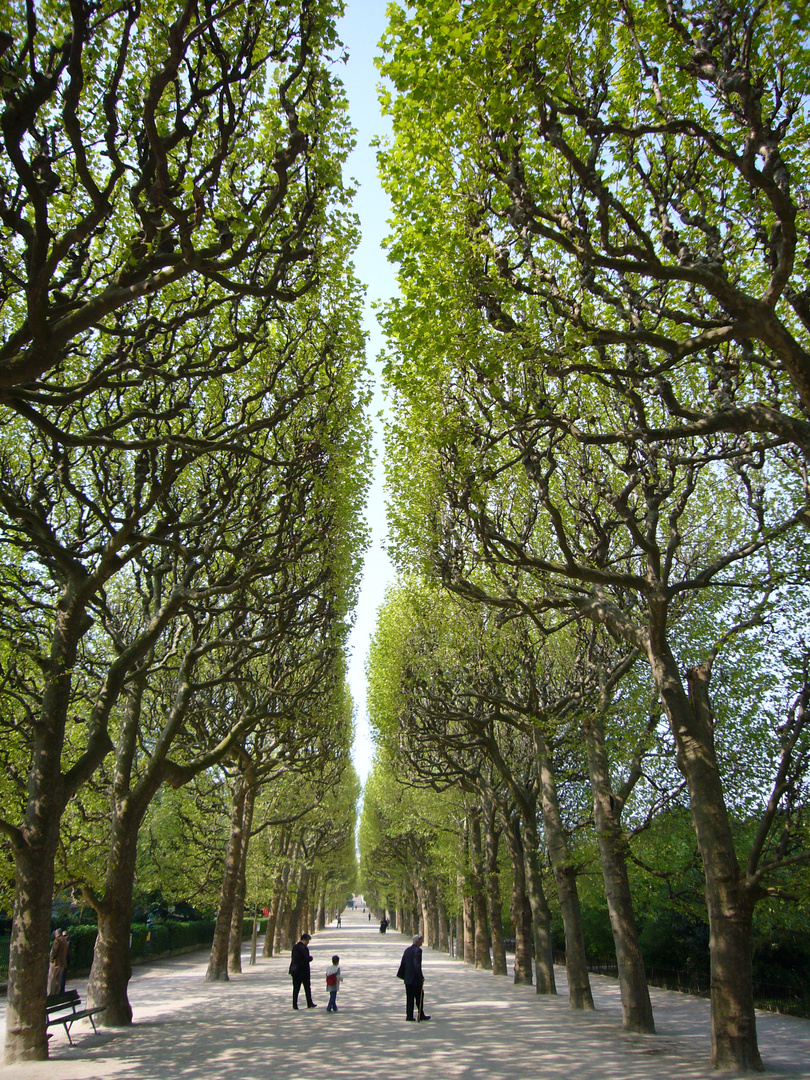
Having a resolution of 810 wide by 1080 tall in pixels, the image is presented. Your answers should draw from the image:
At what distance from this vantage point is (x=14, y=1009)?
10.9 meters

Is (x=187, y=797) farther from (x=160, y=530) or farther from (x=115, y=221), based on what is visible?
(x=115, y=221)

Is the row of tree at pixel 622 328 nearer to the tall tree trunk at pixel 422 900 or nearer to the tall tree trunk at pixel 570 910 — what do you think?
the tall tree trunk at pixel 570 910

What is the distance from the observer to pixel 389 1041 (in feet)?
45.6

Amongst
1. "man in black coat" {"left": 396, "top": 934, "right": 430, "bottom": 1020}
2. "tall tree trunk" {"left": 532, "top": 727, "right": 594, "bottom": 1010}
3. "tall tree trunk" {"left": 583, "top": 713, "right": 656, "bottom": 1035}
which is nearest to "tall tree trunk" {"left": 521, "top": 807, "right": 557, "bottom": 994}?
"tall tree trunk" {"left": 532, "top": 727, "right": 594, "bottom": 1010}

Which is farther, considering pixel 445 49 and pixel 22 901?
pixel 22 901

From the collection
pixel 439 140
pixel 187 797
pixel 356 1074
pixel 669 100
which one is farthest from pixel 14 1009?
→ pixel 187 797

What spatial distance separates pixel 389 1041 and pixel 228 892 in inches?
445

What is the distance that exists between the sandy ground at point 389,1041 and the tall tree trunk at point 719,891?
0.52 m

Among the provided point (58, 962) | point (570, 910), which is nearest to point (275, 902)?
point (58, 962)

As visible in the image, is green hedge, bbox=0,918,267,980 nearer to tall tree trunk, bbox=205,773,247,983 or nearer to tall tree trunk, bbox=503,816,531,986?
tall tree trunk, bbox=205,773,247,983

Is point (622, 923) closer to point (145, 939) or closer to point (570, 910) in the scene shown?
point (570, 910)

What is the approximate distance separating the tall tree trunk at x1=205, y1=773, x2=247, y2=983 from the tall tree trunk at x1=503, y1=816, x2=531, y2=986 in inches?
368

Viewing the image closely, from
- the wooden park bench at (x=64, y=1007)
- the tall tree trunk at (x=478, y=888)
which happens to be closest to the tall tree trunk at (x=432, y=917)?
the tall tree trunk at (x=478, y=888)

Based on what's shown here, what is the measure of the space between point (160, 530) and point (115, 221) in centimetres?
486
